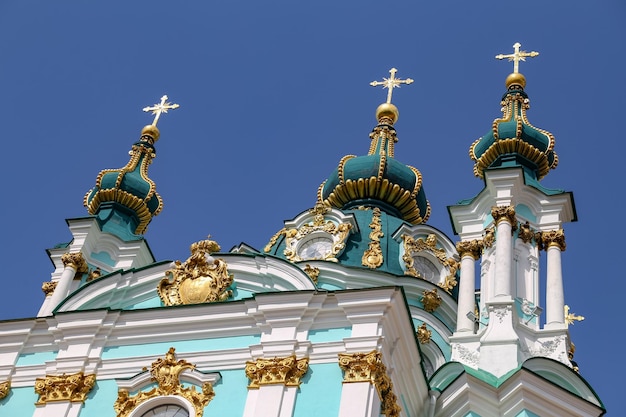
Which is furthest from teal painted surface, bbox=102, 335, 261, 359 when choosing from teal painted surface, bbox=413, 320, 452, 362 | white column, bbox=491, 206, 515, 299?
teal painted surface, bbox=413, 320, 452, 362

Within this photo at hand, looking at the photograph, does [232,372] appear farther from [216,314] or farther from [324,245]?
[324,245]

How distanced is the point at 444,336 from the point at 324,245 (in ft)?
7.62

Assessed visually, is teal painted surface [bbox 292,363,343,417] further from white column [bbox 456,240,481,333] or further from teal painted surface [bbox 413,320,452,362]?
teal painted surface [bbox 413,320,452,362]

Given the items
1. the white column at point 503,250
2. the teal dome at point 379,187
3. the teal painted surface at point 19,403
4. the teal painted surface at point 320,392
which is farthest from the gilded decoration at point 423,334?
the teal painted surface at point 19,403

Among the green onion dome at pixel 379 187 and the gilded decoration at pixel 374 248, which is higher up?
the green onion dome at pixel 379 187

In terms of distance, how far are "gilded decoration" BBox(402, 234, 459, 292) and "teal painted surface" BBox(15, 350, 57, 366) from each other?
643cm

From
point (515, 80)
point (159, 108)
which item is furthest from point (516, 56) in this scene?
point (159, 108)

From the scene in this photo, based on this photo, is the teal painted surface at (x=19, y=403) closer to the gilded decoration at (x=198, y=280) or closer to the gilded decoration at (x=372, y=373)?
the gilded decoration at (x=198, y=280)

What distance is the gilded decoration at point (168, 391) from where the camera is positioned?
1570 centimetres

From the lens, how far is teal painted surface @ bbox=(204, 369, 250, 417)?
15.5 metres

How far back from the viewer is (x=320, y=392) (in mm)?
15359

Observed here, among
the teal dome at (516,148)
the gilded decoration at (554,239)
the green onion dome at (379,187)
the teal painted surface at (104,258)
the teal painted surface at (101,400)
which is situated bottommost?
the teal painted surface at (101,400)

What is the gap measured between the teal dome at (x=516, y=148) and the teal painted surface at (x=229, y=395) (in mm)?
5972

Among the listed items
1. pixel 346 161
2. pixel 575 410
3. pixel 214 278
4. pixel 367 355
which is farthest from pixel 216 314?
pixel 346 161
